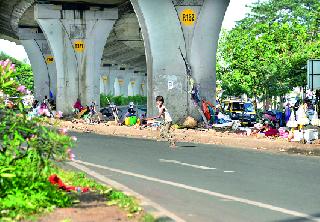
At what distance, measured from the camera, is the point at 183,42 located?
3125 centimetres

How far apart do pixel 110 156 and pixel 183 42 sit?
12682 millimetres

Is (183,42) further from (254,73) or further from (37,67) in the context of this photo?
(37,67)

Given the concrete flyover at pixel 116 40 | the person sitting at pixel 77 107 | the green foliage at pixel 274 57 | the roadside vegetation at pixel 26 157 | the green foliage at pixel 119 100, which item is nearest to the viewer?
the roadside vegetation at pixel 26 157

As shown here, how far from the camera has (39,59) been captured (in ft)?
232

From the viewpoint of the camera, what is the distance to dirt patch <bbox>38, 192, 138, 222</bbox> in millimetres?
8433

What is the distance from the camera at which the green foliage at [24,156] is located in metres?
9.11

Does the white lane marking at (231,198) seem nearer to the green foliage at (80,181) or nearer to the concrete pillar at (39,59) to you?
the green foliage at (80,181)

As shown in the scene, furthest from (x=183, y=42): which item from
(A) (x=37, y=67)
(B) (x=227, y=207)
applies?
(A) (x=37, y=67)

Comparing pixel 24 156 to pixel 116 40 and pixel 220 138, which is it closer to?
pixel 220 138

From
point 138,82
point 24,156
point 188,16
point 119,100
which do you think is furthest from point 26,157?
point 138,82

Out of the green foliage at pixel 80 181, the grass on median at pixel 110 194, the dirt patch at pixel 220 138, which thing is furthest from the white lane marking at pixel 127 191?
the dirt patch at pixel 220 138

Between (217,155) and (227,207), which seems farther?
(217,155)

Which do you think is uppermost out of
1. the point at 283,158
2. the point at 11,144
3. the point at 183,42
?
the point at 183,42

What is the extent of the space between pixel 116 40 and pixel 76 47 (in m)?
32.2
